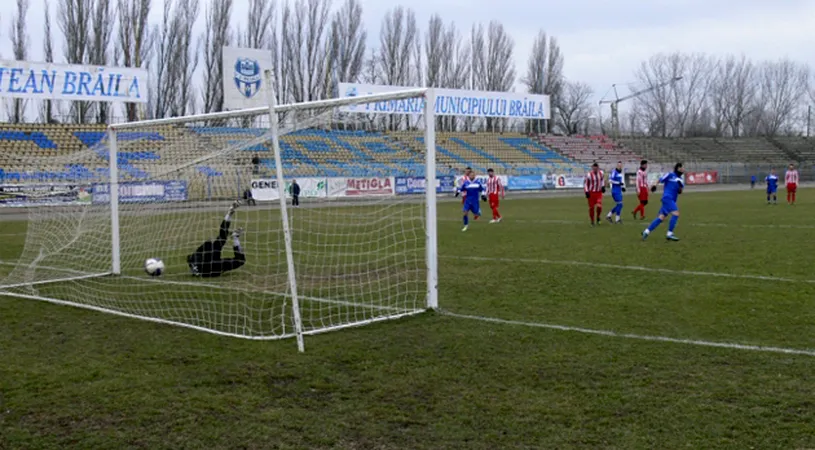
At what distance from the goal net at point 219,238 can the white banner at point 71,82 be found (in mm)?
24349

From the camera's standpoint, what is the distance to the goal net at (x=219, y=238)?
27.7 ft

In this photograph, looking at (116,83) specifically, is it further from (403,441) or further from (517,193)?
(403,441)

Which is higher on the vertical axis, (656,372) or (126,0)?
(126,0)

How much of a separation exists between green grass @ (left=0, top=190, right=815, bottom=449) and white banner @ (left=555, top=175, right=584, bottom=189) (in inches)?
1650

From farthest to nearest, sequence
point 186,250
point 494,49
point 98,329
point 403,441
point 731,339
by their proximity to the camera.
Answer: point 494,49 < point 186,250 < point 98,329 < point 731,339 < point 403,441

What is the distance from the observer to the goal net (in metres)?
8.44

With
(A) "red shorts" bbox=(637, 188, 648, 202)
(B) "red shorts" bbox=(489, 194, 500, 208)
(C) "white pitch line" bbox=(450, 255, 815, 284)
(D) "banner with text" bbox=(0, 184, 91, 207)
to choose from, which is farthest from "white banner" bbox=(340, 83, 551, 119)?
(C) "white pitch line" bbox=(450, 255, 815, 284)

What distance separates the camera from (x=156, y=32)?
45.2m

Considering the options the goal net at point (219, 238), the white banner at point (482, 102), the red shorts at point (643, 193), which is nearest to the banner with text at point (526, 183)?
the white banner at point (482, 102)

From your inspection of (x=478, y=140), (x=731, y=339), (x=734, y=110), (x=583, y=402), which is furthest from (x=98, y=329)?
(x=734, y=110)

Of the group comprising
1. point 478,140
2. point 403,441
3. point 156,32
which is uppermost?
point 156,32

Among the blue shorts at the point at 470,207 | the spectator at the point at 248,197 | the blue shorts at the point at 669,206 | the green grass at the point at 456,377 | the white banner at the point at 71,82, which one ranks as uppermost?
the white banner at the point at 71,82

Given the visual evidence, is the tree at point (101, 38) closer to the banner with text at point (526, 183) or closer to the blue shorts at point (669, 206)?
the banner with text at point (526, 183)

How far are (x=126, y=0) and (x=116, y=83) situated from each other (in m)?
8.07
